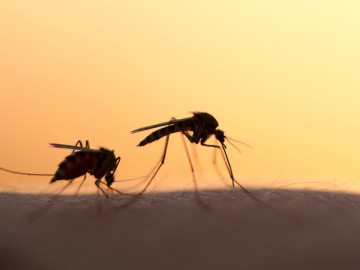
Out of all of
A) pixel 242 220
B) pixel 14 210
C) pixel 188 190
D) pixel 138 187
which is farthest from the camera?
pixel 138 187

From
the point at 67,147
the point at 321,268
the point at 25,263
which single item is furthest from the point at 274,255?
the point at 67,147

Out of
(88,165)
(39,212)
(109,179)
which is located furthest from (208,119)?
(39,212)

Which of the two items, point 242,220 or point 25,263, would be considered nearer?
point 25,263

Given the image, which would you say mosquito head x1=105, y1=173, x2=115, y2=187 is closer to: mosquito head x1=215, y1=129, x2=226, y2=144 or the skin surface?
the skin surface

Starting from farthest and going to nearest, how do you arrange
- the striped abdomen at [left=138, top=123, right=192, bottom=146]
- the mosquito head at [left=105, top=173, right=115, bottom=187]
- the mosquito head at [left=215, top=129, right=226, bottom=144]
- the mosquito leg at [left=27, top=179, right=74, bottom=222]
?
the mosquito head at [left=215, top=129, right=226, bottom=144] < the striped abdomen at [left=138, top=123, right=192, bottom=146] < the mosquito head at [left=105, top=173, right=115, bottom=187] < the mosquito leg at [left=27, top=179, right=74, bottom=222]

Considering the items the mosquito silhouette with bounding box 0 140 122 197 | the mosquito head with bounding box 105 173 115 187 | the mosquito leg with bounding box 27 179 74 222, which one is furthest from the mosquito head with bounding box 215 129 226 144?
the mosquito leg with bounding box 27 179 74 222

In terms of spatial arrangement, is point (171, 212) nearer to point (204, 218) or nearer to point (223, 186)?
point (204, 218)

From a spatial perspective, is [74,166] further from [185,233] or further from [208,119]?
[208,119]
